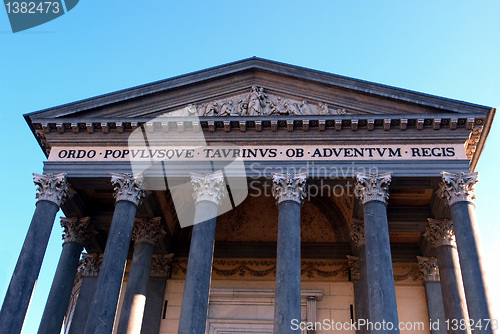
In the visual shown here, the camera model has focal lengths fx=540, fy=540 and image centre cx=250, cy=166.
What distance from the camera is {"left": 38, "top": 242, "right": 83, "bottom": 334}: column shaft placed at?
1998cm

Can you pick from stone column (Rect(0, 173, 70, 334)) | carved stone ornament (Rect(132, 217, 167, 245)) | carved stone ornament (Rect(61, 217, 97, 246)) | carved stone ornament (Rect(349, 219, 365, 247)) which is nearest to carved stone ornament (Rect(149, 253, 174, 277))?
carved stone ornament (Rect(132, 217, 167, 245))

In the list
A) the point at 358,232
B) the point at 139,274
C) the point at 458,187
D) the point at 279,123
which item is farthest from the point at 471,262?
the point at 139,274

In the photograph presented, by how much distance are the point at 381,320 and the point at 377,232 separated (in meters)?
2.95

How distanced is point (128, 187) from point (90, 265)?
5.39 metres

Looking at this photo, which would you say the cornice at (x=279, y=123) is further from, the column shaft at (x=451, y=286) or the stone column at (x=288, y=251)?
the column shaft at (x=451, y=286)

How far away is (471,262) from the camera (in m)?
16.8

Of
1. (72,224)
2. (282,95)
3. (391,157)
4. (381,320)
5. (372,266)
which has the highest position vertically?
(282,95)

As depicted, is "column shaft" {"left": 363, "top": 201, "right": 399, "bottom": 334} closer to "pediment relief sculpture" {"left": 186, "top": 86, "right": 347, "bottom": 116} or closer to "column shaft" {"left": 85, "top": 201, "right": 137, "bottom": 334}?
"pediment relief sculpture" {"left": 186, "top": 86, "right": 347, "bottom": 116}

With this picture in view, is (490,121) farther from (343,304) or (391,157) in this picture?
(343,304)

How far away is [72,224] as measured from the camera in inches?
870

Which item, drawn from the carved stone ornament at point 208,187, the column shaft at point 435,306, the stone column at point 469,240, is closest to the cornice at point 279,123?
the carved stone ornament at point 208,187

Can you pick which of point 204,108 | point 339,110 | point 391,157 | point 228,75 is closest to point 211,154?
point 204,108

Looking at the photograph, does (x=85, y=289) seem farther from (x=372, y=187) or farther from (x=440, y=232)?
(x=440, y=232)

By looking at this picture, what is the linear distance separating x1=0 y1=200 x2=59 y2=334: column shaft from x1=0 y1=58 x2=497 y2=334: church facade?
0.05 meters
